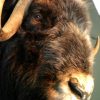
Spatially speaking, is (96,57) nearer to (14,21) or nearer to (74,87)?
(14,21)

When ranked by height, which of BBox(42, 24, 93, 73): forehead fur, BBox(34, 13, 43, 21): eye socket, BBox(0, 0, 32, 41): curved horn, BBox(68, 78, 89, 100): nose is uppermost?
BBox(0, 0, 32, 41): curved horn

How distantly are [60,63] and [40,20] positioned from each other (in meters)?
0.59

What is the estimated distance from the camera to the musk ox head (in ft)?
12.9

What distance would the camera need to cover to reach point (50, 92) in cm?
396

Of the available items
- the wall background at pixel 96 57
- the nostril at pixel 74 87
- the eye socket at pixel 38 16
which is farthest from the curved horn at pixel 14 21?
the wall background at pixel 96 57

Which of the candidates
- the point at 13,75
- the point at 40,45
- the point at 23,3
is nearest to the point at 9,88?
the point at 13,75

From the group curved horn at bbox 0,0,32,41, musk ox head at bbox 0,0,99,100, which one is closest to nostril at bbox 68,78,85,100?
musk ox head at bbox 0,0,99,100

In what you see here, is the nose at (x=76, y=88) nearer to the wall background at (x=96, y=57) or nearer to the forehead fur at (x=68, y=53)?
the forehead fur at (x=68, y=53)

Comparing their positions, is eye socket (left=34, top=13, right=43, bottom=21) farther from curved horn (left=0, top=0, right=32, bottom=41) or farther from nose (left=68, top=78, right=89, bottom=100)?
nose (left=68, top=78, right=89, bottom=100)

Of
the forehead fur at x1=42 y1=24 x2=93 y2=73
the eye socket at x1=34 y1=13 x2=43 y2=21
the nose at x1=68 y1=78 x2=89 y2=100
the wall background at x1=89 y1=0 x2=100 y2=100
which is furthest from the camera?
the wall background at x1=89 y1=0 x2=100 y2=100

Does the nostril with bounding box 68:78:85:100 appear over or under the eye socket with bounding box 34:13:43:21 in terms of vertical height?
under

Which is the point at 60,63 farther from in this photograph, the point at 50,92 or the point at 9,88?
the point at 9,88

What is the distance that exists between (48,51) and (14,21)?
1.53ft

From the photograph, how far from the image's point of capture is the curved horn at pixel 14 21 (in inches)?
161
